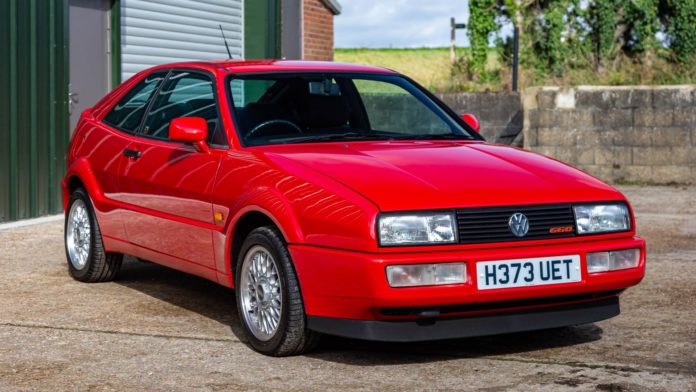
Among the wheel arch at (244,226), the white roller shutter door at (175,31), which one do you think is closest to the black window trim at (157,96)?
the wheel arch at (244,226)

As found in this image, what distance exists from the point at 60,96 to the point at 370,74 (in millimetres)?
6759

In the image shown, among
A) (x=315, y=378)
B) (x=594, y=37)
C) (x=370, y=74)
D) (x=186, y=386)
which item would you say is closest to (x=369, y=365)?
(x=315, y=378)

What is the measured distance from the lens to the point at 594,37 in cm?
2453

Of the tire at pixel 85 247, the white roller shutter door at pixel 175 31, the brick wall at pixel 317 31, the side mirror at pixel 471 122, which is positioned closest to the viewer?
the side mirror at pixel 471 122

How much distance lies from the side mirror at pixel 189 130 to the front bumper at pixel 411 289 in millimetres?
1218

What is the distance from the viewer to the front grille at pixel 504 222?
5.46m

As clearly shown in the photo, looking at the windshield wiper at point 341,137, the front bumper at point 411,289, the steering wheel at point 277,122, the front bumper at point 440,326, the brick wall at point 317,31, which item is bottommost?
the front bumper at point 440,326

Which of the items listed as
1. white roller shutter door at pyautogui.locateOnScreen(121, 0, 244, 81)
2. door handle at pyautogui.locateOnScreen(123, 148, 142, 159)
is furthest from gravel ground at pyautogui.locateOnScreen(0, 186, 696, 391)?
white roller shutter door at pyautogui.locateOnScreen(121, 0, 244, 81)

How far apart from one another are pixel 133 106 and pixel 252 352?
2576mm

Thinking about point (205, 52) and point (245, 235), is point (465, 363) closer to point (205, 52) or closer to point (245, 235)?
point (245, 235)

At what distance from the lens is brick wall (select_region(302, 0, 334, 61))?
21.3 m

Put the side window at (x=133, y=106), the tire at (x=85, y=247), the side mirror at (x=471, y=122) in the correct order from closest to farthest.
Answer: the side mirror at (x=471, y=122) → the side window at (x=133, y=106) → the tire at (x=85, y=247)

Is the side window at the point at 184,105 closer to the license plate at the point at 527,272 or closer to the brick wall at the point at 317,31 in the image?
the license plate at the point at 527,272

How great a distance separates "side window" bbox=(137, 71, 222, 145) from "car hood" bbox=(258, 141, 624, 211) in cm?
60
